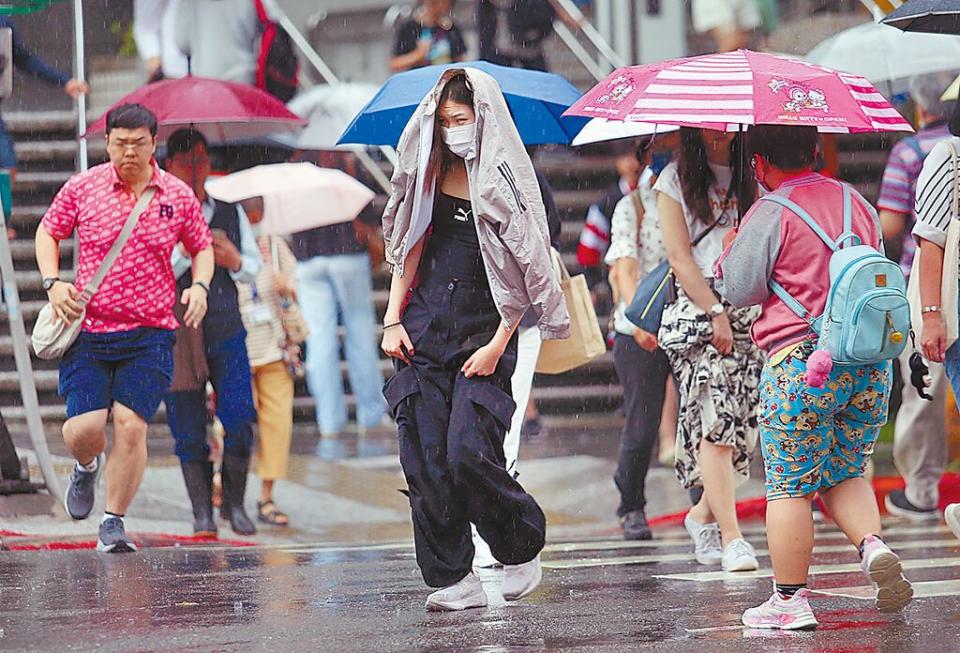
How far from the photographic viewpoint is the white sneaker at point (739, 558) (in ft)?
24.7

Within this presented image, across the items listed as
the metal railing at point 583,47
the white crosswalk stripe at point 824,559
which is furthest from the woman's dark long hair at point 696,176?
the metal railing at point 583,47

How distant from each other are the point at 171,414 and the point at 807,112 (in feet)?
15.0

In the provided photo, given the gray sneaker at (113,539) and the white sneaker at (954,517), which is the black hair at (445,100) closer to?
the white sneaker at (954,517)

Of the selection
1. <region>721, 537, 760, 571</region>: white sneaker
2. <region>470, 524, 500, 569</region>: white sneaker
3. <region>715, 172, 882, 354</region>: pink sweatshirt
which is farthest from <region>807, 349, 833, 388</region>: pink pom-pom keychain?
<region>470, 524, 500, 569</region>: white sneaker

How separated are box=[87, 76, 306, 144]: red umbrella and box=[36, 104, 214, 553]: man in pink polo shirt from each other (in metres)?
1.35

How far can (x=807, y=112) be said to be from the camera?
20.4 ft

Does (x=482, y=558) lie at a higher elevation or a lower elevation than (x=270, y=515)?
higher

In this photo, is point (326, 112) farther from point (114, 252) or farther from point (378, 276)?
point (114, 252)

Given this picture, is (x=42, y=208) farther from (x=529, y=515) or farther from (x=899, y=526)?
(x=529, y=515)

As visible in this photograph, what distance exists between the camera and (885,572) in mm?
5906

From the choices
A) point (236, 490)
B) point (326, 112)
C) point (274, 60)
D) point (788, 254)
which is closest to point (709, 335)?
point (788, 254)

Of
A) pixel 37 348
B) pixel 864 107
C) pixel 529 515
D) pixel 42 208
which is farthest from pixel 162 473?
pixel 864 107

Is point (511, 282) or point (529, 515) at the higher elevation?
point (511, 282)

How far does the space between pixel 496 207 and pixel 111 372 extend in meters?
2.93
